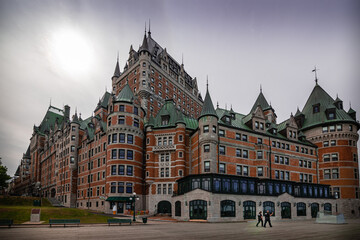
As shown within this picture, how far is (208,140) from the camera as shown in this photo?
51750 millimetres

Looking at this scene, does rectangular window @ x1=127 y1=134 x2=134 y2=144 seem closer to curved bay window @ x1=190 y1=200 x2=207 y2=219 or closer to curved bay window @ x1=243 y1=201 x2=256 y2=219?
curved bay window @ x1=190 y1=200 x2=207 y2=219

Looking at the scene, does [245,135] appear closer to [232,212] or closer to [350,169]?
[232,212]

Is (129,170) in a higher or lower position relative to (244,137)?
lower

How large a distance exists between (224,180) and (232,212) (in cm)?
→ 501

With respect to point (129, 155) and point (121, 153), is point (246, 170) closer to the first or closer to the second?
point (129, 155)

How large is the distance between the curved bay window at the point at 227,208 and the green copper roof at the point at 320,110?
124 feet

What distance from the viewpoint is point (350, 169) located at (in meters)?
65.8

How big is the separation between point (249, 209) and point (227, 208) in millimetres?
4857

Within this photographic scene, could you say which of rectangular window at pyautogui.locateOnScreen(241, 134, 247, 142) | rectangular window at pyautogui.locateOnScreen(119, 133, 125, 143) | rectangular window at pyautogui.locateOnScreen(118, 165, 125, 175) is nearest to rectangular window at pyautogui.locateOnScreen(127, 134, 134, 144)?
rectangular window at pyautogui.locateOnScreen(119, 133, 125, 143)

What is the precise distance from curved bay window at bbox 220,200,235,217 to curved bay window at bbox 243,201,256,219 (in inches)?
105

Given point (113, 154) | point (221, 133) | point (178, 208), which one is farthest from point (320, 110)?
point (113, 154)

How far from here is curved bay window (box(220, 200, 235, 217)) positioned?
145 ft

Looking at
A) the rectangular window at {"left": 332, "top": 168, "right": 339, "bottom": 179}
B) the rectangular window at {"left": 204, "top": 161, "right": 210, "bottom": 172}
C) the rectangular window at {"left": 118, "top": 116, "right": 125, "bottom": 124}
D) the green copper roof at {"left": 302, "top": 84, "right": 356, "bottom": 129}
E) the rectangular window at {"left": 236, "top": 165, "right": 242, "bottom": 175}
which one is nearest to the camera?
the rectangular window at {"left": 204, "top": 161, "right": 210, "bottom": 172}

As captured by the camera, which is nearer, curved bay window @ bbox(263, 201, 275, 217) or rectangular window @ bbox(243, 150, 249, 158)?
curved bay window @ bbox(263, 201, 275, 217)
